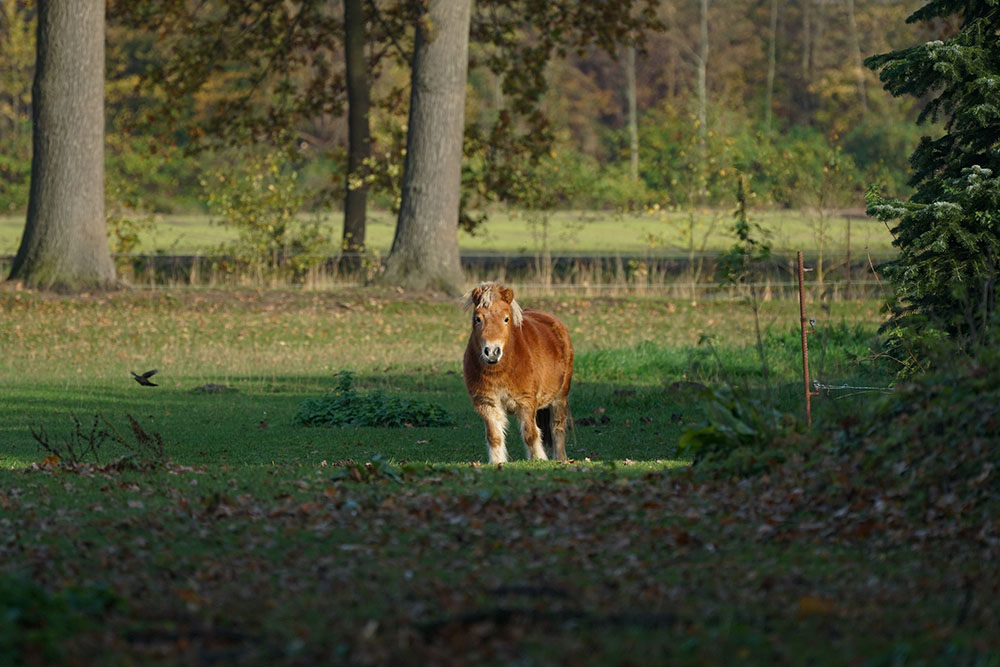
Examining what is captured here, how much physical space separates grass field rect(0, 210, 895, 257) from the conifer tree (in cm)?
2066

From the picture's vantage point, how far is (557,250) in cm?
4994

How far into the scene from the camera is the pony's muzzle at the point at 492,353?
12.5 meters

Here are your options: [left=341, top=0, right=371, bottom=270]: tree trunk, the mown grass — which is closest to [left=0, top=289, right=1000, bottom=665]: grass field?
the mown grass

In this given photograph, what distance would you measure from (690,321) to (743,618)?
21.6m

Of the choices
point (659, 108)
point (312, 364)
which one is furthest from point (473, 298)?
point (659, 108)

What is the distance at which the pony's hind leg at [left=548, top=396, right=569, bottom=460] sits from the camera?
563 inches

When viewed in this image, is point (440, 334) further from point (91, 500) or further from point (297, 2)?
point (91, 500)

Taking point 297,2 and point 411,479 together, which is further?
point 297,2

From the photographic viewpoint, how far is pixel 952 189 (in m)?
12.9

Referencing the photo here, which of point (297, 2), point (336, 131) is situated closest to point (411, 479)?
point (297, 2)

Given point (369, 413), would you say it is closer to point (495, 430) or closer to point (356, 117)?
point (495, 430)

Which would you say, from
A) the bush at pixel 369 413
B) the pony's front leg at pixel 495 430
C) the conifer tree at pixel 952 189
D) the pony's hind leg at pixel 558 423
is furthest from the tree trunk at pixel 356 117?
the conifer tree at pixel 952 189

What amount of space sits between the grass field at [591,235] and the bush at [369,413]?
1858 cm

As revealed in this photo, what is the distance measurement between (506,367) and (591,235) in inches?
1800
